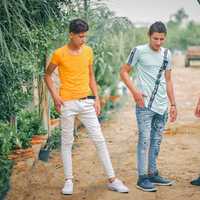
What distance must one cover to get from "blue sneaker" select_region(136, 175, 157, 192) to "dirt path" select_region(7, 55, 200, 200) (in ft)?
0.22

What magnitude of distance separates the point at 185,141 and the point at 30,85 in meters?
3.24

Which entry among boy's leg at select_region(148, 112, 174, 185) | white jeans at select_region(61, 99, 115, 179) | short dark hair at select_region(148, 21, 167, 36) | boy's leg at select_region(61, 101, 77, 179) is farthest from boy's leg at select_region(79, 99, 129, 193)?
short dark hair at select_region(148, 21, 167, 36)

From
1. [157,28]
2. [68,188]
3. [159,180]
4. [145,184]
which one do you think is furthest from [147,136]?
[157,28]

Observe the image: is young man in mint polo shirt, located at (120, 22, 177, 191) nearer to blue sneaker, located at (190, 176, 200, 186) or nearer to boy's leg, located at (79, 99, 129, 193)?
boy's leg, located at (79, 99, 129, 193)

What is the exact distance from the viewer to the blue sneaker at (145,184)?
5066 millimetres

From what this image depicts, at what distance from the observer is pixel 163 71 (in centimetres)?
497

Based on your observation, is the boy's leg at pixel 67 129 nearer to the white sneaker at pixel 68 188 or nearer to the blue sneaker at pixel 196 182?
the white sneaker at pixel 68 188

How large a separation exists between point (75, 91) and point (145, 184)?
1179mm

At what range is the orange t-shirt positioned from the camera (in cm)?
475

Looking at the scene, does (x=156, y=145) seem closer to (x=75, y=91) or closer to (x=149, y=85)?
(x=149, y=85)

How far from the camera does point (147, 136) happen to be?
4.98 meters

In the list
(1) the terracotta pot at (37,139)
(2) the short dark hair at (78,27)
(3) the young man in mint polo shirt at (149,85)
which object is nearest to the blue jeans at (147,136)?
(3) the young man in mint polo shirt at (149,85)

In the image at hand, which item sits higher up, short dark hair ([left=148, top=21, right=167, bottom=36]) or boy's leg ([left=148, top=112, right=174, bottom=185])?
short dark hair ([left=148, top=21, right=167, bottom=36])

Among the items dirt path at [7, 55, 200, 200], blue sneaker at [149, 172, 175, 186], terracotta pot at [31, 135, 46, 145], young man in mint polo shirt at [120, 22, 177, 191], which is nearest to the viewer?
young man in mint polo shirt at [120, 22, 177, 191]
